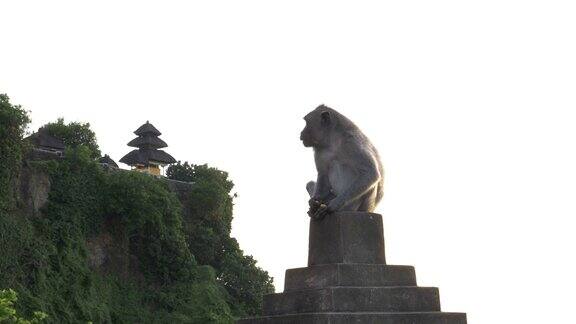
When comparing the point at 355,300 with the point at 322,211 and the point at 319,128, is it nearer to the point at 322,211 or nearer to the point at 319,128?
the point at 322,211

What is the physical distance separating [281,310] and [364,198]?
1.49m

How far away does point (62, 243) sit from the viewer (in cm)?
3077

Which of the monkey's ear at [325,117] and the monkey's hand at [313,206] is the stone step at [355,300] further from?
the monkey's ear at [325,117]

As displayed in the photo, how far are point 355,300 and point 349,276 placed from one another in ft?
0.96

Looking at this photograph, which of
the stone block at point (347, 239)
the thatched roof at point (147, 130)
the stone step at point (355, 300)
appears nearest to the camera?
the stone step at point (355, 300)

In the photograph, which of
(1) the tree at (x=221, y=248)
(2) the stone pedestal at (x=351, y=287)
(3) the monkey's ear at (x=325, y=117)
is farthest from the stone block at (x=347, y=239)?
(1) the tree at (x=221, y=248)

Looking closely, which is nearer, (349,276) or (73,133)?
(349,276)

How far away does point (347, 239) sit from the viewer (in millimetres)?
8984

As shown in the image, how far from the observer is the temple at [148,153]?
48.2 m

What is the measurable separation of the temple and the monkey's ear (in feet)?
128

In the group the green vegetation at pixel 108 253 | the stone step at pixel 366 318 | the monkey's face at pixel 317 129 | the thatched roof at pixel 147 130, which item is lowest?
the stone step at pixel 366 318

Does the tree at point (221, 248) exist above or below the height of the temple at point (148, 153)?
below

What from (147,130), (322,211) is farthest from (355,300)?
(147,130)

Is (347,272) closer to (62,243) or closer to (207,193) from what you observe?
(62,243)
